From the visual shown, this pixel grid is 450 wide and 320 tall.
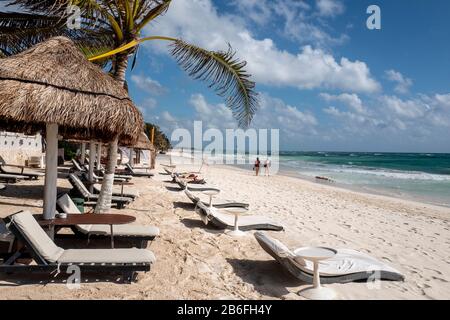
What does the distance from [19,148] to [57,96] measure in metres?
14.3

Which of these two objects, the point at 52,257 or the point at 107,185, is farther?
the point at 107,185

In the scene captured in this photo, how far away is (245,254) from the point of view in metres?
5.28

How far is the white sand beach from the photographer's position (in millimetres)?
3709

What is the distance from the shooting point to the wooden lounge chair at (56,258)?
3539mm

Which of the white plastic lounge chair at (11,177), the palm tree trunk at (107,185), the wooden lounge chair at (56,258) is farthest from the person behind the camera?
the white plastic lounge chair at (11,177)

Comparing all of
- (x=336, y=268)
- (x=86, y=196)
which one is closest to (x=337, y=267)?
(x=336, y=268)

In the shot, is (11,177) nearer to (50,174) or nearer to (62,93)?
(50,174)

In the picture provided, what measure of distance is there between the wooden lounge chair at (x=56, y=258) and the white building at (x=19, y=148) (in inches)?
534

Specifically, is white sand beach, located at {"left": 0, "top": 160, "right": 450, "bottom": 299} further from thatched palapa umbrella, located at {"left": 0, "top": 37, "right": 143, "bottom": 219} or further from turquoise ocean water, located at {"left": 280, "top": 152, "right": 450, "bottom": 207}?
turquoise ocean water, located at {"left": 280, "top": 152, "right": 450, "bottom": 207}

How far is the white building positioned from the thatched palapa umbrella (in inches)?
480

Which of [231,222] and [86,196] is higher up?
[86,196]

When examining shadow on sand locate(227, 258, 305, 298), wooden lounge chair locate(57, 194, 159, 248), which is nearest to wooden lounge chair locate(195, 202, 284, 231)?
shadow on sand locate(227, 258, 305, 298)

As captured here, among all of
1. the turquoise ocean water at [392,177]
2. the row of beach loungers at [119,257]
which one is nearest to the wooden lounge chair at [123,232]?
the row of beach loungers at [119,257]

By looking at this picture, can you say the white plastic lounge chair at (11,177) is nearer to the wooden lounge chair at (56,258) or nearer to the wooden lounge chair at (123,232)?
the wooden lounge chair at (123,232)
